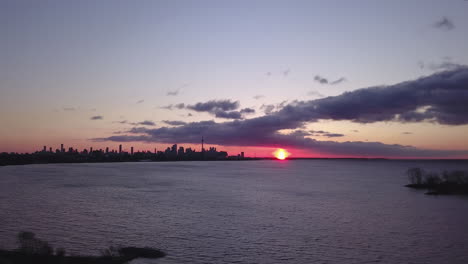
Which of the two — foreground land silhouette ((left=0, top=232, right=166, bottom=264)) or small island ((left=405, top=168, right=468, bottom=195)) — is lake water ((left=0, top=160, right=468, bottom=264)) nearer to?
foreground land silhouette ((left=0, top=232, right=166, bottom=264))

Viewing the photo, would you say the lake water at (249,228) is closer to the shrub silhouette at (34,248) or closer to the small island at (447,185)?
the shrub silhouette at (34,248)

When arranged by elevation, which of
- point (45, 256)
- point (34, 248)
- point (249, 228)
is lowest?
point (249, 228)

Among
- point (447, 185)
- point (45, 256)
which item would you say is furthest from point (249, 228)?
point (447, 185)

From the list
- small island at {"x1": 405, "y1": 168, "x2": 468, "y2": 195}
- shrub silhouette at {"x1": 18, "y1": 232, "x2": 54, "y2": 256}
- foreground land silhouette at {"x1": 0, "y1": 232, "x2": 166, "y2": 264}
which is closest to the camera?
foreground land silhouette at {"x1": 0, "y1": 232, "x2": 166, "y2": 264}

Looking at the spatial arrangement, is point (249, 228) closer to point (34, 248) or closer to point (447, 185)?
Answer: point (34, 248)

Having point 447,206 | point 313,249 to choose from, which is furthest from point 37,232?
point 447,206

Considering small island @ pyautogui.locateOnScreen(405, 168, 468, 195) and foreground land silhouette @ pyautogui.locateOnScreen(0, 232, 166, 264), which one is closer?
foreground land silhouette @ pyautogui.locateOnScreen(0, 232, 166, 264)

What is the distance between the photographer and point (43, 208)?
7356cm

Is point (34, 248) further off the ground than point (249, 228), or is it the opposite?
point (34, 248)

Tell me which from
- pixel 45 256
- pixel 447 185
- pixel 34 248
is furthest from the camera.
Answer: pixel 447 185

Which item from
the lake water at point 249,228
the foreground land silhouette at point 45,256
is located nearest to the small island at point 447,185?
the lake water at point 249,228

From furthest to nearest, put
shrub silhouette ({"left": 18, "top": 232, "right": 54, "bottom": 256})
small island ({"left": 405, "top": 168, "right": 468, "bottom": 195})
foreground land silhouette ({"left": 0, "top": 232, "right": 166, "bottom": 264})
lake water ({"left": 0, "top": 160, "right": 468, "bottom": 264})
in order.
→ 1. small island ({"left": 405, "top": 168, "right": 468, "bottom": 195})
2. lake water ({"left": 0, "top": 160, "right": 468, "bottom": 264})
3. shrub silhouette ({"left": 18, "top": 232, "right": 54, "bottom": 256})
4. foreground land silhouette ({"left": 0, "top": 232, "right": 166, "bottom": 264})

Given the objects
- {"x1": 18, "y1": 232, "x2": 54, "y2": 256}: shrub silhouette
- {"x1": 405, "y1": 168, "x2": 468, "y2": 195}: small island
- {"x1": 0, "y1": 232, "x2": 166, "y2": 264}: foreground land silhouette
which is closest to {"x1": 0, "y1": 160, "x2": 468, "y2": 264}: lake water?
{"x1": 0, "y1": 232, "x2": 166, "y2": 264}: foreground land silhouette

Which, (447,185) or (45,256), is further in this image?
(447,185)
